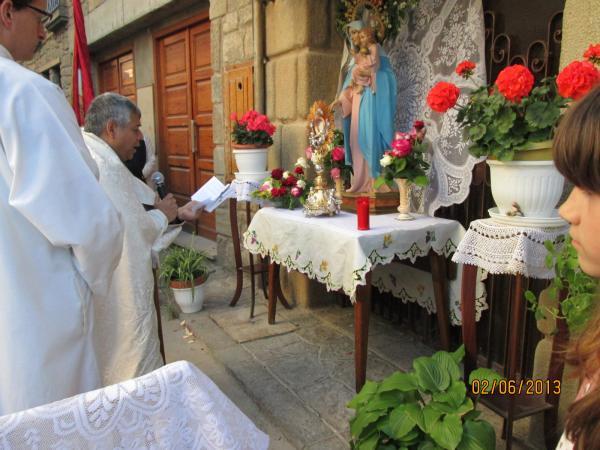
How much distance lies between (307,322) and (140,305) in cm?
166

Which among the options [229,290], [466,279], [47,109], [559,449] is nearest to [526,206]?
[466,279]

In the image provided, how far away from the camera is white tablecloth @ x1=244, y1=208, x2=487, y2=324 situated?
7.89ft

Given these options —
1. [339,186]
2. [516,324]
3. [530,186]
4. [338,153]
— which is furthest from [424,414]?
[338,153]

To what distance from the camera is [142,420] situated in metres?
0.86

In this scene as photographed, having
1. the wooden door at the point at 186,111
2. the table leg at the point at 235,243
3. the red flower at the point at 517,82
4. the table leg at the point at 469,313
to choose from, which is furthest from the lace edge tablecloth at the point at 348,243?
the wooden door at the point at 186,111

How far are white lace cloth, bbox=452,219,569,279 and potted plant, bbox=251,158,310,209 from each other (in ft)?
4.58

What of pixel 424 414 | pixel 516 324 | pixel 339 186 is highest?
pixel 339 186

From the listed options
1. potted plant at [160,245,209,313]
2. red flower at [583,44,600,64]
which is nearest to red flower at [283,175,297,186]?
potted plant at [160,245,209,313]

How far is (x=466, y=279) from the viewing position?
2.08 m

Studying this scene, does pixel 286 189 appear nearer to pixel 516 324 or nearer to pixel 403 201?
pixel 403 201

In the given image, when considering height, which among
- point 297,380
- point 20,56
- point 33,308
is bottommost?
point 297,380

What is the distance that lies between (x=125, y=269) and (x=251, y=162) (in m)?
1.65

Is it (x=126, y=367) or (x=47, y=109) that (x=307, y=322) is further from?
(x=47, y=109)
